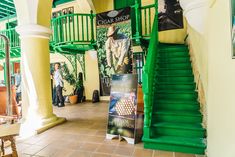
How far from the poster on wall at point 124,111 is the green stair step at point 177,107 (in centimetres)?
50

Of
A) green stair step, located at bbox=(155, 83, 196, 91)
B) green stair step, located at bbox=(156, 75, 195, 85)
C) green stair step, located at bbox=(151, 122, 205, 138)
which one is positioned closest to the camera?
green stair step, located at bbox=(151, 122, 205, 138)

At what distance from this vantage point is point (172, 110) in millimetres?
3258

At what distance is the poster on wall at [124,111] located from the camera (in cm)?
298

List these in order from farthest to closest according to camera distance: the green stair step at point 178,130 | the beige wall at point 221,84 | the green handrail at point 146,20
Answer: the green handrail at point 146,20
the green stair step at point 178,130
the beige wall at point 221,84

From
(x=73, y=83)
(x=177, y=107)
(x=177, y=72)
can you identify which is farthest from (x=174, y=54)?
(x=73, y=83)

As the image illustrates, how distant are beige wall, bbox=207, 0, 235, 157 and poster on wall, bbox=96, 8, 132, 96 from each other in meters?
3.75

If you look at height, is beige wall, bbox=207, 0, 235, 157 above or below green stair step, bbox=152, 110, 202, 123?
above

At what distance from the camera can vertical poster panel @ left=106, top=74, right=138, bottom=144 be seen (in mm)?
2988

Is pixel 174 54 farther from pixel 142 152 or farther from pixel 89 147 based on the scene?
pixel 89 147

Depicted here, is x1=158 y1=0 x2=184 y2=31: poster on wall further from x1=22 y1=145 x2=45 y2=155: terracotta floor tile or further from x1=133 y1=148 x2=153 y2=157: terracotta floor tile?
x1=22 y1=145 x2=45 y2=155: terracotta floor tile

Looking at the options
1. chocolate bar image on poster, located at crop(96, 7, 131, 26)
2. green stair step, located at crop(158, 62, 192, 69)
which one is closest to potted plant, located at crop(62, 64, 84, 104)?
chocolate bar image on poster, located at crop(96, 7, 131, 26)

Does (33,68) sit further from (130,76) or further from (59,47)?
(59,47)

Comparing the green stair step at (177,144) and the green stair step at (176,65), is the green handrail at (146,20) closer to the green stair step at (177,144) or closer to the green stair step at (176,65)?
the green stair step at (176,65)

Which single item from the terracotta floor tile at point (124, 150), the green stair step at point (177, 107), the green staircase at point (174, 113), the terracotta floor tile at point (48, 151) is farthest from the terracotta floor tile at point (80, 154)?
the green stair step at point (177, 107)
